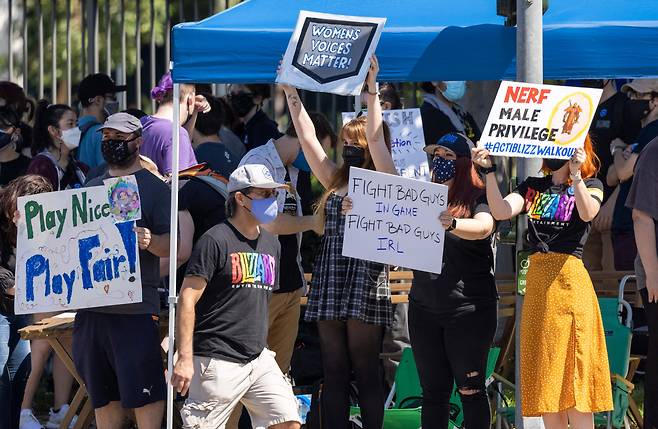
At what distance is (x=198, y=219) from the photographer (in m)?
7.09

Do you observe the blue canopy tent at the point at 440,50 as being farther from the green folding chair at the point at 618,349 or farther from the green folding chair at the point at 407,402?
the green folding chair at the point at 618,349

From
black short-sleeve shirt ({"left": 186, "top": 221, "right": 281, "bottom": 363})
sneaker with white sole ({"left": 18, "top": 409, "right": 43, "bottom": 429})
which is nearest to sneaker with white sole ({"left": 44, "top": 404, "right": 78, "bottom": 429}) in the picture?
sneaker with white sole ({"left": 18, "top": 409, "right": 43, "bottom": 429})

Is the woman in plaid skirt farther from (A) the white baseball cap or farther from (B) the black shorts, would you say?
(B) the black shorts

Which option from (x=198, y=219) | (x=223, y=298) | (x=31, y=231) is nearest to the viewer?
(x=223, y=298)

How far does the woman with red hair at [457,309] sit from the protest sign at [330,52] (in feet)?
1.98

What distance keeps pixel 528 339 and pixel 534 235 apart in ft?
1.75

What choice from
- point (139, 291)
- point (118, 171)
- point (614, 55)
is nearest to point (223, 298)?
point (139, 291)

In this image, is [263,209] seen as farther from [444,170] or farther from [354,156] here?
[444,170]

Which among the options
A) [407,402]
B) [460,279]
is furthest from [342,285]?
[407,402]

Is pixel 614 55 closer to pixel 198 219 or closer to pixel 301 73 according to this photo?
pixel 301 73

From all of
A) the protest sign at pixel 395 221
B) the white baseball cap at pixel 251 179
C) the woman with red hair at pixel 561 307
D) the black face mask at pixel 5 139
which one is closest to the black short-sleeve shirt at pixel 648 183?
the woman with red hair at pixel 561 307

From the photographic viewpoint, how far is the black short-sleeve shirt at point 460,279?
6398 mm

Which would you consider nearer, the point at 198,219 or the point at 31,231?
the point at 31,231

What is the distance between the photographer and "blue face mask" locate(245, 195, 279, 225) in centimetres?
617
